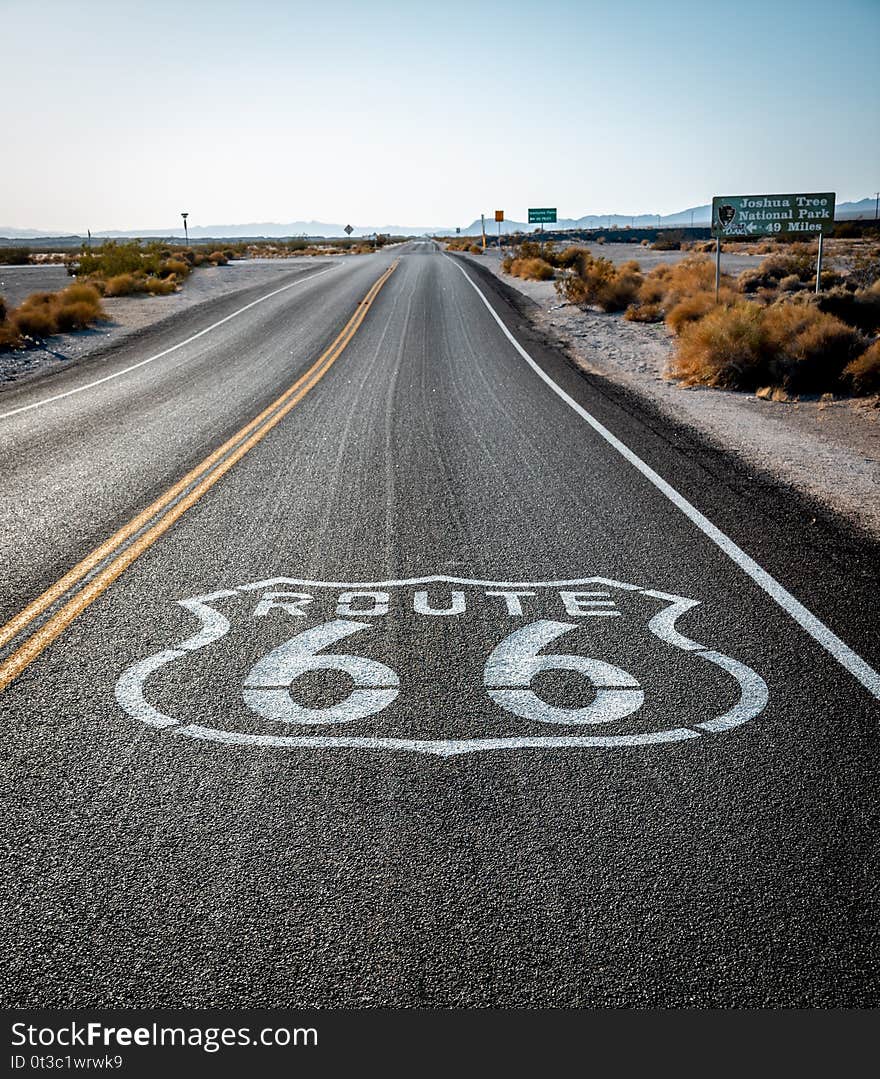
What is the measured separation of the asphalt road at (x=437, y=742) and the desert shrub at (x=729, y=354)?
6.31 m

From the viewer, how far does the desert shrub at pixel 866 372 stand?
1269cm

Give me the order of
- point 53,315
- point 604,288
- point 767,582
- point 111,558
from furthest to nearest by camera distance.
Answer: point 604,288 < point 53,315 < point 111,558 < point 767,582

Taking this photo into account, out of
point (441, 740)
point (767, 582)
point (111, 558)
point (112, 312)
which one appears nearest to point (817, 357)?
point (767, 582)

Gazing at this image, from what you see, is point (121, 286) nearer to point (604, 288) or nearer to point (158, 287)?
point (158, 287)

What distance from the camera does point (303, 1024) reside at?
96.1 inches

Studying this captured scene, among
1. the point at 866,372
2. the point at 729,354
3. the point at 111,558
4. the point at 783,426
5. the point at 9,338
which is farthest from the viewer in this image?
the point at 9,338

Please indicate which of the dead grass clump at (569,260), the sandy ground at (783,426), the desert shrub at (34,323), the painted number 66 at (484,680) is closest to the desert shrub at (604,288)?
the sandy ground at (783,426)

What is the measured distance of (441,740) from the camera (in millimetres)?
3807

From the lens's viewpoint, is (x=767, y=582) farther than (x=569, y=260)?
No

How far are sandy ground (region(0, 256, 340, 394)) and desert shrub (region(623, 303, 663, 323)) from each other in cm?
1273

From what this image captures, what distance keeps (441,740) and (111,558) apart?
3335 mm

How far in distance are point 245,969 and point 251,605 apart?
2902 millimetres

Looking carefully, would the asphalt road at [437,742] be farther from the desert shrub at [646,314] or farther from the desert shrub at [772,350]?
Answer: the desert shrub at [646,314]

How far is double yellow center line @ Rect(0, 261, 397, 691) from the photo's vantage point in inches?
190
